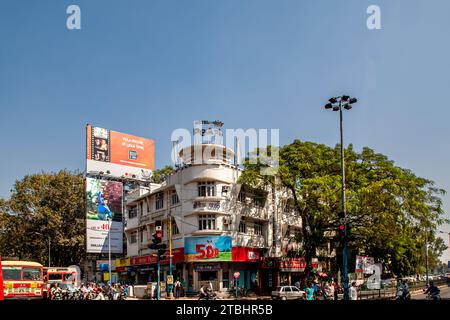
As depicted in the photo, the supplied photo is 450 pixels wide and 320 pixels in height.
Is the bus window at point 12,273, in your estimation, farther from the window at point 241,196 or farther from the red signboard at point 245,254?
the window at point 241,196

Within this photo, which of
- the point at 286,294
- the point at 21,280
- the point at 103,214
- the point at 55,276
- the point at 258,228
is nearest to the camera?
the point at 21,280

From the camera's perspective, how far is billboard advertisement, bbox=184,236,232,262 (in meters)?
40.7

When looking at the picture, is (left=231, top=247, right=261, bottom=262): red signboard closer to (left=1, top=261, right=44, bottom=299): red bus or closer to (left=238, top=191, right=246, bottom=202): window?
(left=238, top=191, right=246, bottom=202): window

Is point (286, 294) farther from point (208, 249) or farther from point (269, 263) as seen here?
point (269, 263)

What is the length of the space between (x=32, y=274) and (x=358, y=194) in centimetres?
2333

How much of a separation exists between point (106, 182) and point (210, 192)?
62.2 feet

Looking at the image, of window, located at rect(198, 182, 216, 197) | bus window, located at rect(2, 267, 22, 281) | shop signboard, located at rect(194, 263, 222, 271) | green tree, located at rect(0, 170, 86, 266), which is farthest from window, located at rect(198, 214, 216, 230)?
green tree, located at rect(0, 170, 86, 266)

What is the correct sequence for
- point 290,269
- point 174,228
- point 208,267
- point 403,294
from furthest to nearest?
point 290,269 → point 174,228 → point 208,267 → point 403,294

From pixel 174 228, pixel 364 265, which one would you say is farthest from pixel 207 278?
pixel 364 265

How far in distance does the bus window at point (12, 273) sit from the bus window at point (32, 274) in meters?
0.30

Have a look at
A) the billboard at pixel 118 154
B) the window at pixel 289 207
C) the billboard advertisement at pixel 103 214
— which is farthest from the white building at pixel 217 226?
the billboard at pixel 118 154

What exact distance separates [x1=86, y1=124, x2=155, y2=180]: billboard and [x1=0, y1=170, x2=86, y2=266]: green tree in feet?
24.6

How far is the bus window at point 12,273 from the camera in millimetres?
27172

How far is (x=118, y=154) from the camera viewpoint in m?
59.9
